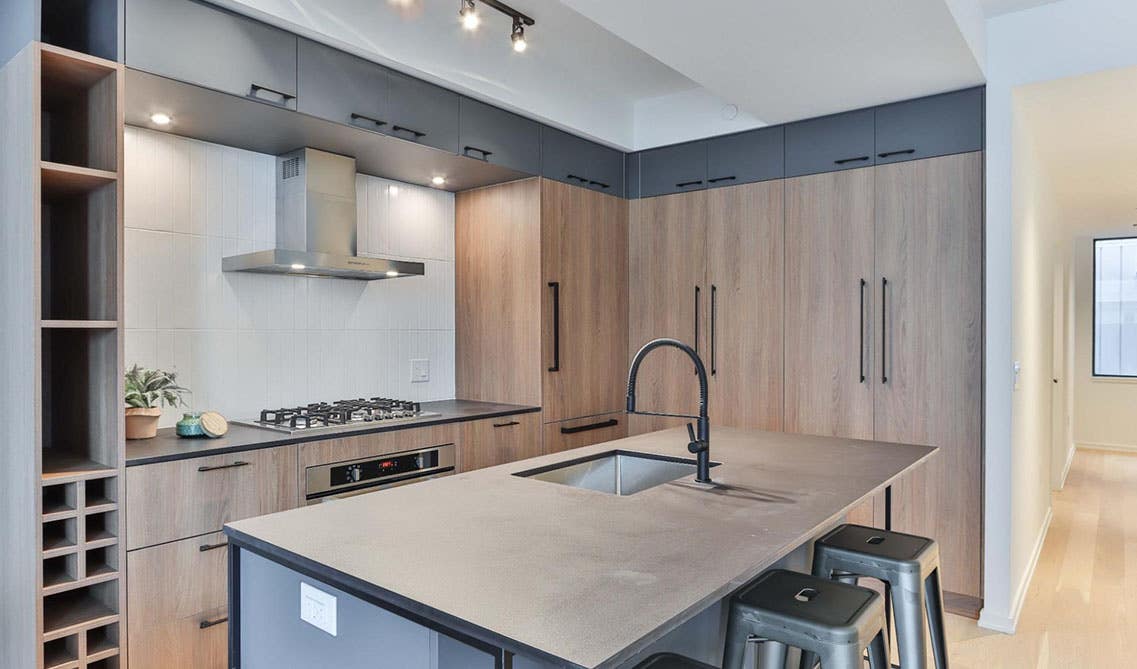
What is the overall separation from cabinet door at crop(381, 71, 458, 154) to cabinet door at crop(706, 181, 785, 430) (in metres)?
1.60

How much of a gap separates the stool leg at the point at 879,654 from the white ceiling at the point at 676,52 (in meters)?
1.92

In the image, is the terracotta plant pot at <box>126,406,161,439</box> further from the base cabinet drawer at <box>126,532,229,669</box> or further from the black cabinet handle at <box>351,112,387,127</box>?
the black cabinet handle at <box>351,112,387,127</box>

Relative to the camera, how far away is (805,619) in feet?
4.73

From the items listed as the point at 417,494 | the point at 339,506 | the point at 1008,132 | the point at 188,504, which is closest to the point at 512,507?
the point at 417,494

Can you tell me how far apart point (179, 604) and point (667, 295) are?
290cm

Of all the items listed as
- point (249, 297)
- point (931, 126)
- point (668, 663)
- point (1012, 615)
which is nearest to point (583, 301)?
point (249, 297)

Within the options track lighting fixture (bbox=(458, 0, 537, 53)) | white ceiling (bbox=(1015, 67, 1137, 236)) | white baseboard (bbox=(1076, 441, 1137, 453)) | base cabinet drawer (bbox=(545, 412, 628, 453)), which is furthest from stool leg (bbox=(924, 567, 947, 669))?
white baseboard (bbox=(1076, 441, 1137, 453))

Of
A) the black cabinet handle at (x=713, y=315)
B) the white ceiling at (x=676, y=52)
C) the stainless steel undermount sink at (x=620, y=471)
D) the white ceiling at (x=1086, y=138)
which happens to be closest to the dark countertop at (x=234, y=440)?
the stainless steel undermount sink at (x=620, y=471)

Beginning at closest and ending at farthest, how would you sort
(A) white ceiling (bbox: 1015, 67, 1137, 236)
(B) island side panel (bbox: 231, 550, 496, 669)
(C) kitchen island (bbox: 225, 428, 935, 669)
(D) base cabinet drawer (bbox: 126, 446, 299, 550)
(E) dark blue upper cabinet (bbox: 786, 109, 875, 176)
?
(C) kitchen island (bbox: 225, 428, 935, 669)
(B) island side panel (bbox: 231, 550, 496, 669)
(D) base cabinet drawer (bbox: 126, 446, 299, 550)
(A) white ceiling (bbox: 1015, 67, 1137, 236)
(E) dark blue upper cabinet (bbox: 786, 109, 875, 176)

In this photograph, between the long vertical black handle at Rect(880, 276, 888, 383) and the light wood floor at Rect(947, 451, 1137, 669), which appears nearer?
the light wood floor at Rect(947, 451, 1137, 669)

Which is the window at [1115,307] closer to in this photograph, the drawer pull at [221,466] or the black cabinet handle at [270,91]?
the black cabinet handle at [270,91]

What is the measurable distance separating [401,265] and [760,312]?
194 cm

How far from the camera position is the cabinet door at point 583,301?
376 centimetres

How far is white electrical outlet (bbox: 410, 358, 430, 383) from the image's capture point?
3.79 meters
